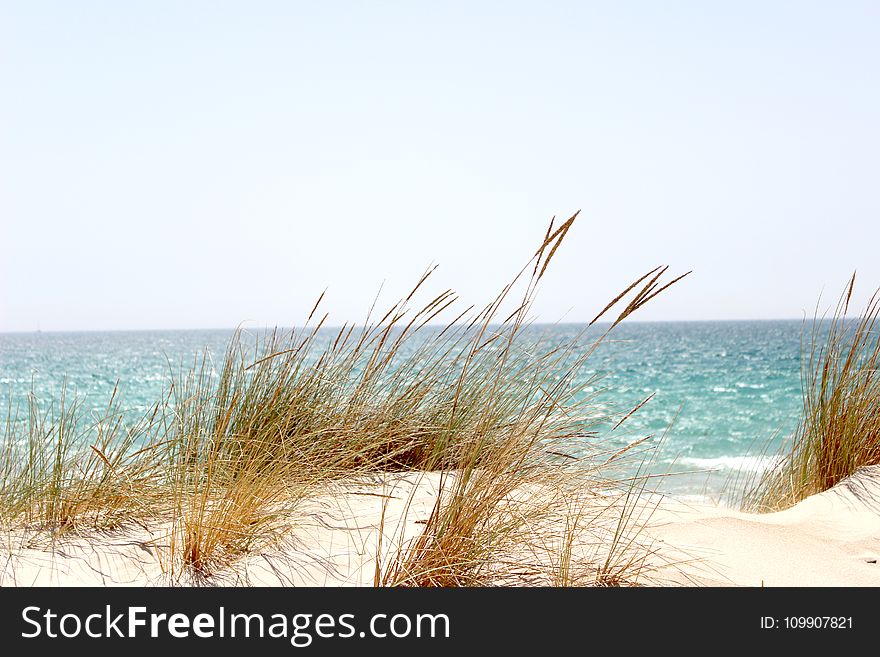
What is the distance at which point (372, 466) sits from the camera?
2977mm

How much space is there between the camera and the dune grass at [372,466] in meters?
1.82

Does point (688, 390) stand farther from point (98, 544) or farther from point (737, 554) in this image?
point (98, 544)

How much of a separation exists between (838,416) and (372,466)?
94.7 inches

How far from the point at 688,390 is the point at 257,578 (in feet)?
48.2

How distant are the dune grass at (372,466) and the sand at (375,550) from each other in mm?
71

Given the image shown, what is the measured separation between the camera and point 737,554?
2.22 meters

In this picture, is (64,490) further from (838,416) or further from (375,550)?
(838,416)

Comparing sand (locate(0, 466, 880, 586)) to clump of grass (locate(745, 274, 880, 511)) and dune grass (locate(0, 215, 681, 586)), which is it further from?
clump of grass (locate(745, 274, 880, 511))

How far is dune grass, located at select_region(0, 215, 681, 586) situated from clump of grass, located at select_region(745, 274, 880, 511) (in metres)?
1.16

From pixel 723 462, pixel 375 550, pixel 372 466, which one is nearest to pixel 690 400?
pixel 723 462

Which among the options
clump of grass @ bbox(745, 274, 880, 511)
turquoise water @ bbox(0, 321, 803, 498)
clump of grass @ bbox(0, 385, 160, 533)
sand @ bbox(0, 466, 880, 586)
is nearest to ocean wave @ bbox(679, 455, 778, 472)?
turquoise water @ bbox(0, 321, 803, 498)

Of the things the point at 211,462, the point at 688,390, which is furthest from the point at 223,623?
the point at 688,390

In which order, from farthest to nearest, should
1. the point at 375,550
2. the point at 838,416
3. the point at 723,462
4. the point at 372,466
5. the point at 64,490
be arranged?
the point at 723,462
the point at 838,416
the point at 372,466
the point at 64,490
the point at 375,550

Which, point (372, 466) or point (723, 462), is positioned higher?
point (372, 466)
